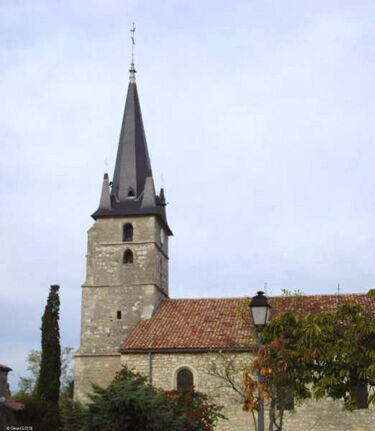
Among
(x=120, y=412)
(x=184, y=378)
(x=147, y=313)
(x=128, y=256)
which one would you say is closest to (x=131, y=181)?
(x=128, y=256)

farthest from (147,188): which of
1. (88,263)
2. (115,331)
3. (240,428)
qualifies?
(240,428)

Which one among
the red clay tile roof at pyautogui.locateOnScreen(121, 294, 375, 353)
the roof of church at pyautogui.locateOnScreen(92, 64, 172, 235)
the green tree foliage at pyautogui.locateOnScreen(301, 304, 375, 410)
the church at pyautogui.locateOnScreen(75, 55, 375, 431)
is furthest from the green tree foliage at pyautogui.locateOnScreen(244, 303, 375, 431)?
the roof of church at pyautogui.locateOnScreen(92, 64, 172, 235)

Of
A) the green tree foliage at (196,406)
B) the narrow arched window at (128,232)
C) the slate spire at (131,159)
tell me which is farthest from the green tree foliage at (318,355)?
the slate spire at (131,159)

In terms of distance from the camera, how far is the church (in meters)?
30.9

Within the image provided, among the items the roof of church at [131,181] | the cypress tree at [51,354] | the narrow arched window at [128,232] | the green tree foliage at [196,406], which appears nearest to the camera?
the green tree foliage at [196,406]

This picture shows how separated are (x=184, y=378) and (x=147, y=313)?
5252mm

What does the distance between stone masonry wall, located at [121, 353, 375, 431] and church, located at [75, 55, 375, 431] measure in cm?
4

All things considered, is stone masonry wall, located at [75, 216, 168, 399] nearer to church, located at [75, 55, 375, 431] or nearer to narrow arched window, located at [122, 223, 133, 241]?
church, located at [75, 55, 375, 431]

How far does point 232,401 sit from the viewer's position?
30750mm

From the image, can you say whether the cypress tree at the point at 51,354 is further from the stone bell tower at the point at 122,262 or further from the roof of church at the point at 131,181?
the roof of church at the point at 131,181

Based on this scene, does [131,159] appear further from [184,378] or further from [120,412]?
[120,412]

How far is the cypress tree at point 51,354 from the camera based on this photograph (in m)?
37.1

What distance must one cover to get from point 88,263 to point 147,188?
17.7ft

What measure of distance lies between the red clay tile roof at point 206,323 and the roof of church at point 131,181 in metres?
6.08
